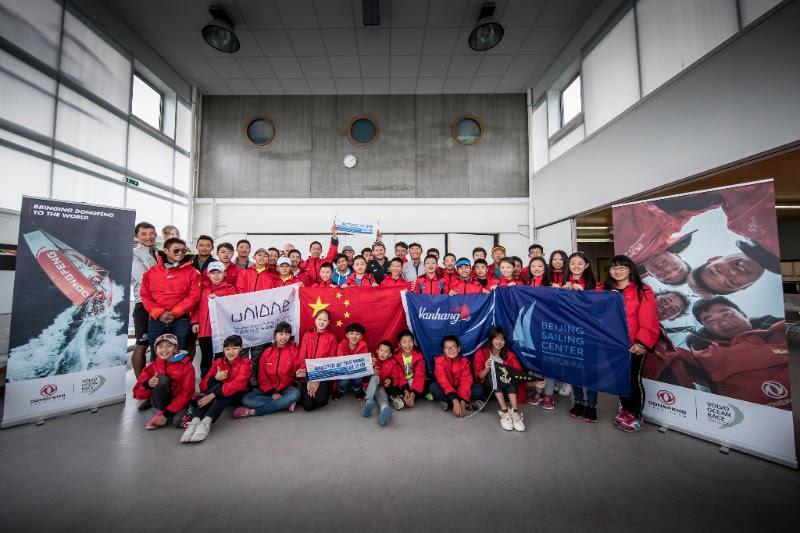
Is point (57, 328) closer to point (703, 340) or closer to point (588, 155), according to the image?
point (703, 340)

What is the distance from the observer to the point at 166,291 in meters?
3.35

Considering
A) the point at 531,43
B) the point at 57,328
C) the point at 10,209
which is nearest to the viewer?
the point at 57,328

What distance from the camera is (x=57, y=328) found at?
304 centimetres

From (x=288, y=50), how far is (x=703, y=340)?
8.02m

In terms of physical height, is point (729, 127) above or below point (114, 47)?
below

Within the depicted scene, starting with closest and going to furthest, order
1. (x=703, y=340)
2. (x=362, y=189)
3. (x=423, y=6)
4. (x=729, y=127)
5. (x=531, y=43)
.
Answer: (x=703, y=340), (x=729, y=127), (x=423, y=6), (x=531, y=43), (x=362, y=189)

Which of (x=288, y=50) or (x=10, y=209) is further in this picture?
(x=288, y=50)

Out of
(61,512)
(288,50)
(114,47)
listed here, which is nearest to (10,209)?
(114,47)

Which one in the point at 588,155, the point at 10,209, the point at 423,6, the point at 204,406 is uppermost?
the point at 423,6

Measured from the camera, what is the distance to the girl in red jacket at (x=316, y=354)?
3.18 metres

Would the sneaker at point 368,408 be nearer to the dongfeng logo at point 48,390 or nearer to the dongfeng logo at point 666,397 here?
the dongfeng logo at point 666,397

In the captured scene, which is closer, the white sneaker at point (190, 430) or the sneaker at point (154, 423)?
the white sneaker at point (190, 430)

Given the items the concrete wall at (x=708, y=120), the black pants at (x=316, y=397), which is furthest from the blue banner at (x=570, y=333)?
the concrete wall at (x=708, y=120)

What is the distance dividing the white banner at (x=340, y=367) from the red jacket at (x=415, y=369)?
0.34m
